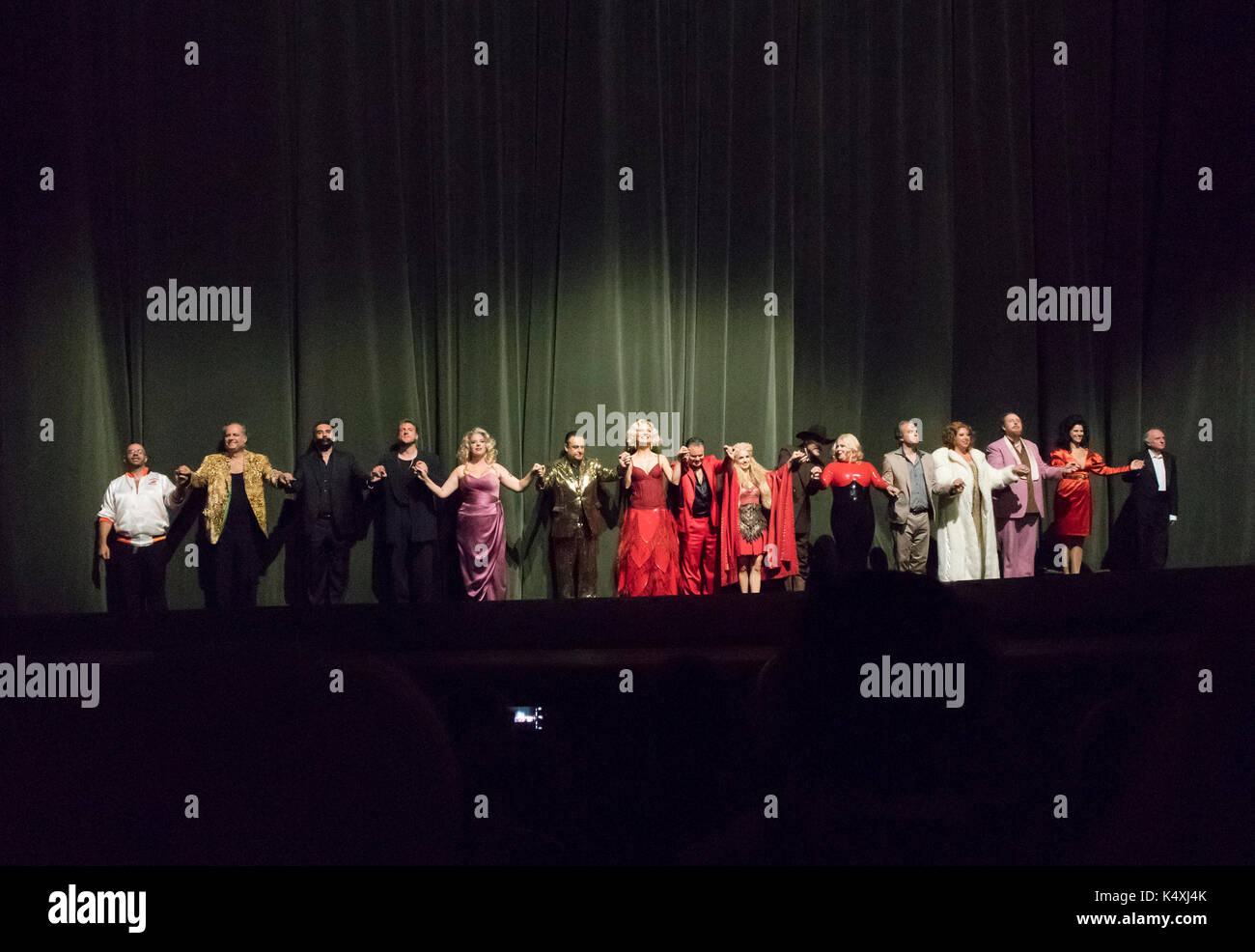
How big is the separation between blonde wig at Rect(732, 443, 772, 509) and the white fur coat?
3.39ft

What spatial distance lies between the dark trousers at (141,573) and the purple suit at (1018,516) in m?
5.00

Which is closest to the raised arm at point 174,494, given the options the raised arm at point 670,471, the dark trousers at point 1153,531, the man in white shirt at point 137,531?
the man in white shirt at point 137,531

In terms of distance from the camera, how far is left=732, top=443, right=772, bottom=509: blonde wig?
6855 mm

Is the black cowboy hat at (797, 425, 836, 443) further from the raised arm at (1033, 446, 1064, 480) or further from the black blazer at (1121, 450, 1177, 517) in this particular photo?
the black blazer at (1121, 450, 1177, 517)

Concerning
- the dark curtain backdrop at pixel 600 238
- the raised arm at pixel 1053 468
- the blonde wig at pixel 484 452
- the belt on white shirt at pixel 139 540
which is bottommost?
the belt on white shirt at pixel 139 540

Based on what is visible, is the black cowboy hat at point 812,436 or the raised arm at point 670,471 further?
the black cowboy hat at point 812,436

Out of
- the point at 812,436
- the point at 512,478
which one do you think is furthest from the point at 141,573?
the point at 812,436

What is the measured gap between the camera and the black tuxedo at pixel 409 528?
677 cm

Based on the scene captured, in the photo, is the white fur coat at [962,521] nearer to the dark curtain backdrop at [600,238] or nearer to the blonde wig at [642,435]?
the dark curtain backdrop at [600,238]

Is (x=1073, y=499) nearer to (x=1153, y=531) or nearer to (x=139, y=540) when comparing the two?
(x=1153, y=531)

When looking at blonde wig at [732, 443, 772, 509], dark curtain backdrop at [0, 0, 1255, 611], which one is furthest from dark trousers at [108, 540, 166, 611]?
blonde wig at [732, 443, 772, 509]

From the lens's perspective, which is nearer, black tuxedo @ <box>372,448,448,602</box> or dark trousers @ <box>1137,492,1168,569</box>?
black tuxedo @ <box>372,448,448,602</box>

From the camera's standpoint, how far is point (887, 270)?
7.55 m

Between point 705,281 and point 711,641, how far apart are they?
517 centimetres
